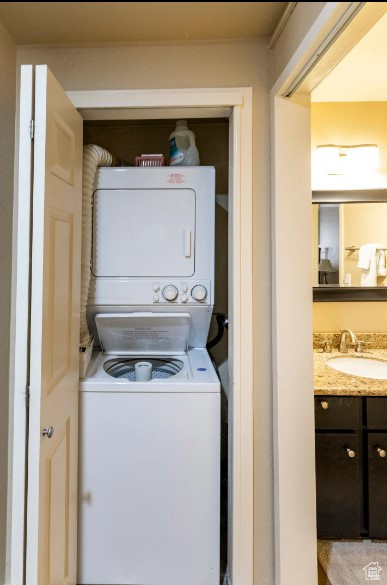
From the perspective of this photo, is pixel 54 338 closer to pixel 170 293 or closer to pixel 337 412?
pixel 170 293

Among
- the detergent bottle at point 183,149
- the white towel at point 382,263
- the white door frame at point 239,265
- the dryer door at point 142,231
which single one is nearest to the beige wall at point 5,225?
the white door frame at point 239,265

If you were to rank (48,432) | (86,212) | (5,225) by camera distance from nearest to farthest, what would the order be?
(48,432) → (5,225) → (86,212)

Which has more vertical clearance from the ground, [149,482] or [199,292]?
[199,292]

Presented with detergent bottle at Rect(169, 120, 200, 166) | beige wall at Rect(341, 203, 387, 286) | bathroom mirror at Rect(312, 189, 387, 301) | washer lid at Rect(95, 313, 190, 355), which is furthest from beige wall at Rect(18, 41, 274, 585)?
beige wall at Rect(341, 203, 387, 286)

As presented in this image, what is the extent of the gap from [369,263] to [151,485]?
1.84 meters

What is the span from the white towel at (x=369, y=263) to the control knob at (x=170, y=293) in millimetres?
1286

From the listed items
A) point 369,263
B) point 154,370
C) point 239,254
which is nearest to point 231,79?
point 239,254

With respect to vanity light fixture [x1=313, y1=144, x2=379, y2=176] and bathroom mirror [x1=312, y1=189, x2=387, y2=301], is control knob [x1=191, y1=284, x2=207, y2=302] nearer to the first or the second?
bathroom mirror [x1=312, y1=189, x2=387, y2=301]

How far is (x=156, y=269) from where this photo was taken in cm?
172

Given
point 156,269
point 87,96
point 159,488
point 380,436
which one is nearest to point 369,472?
point 380,436

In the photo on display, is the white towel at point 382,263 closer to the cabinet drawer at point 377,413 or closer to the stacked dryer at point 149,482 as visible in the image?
the cabinet drawer at point 377,413

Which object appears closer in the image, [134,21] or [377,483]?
[134,21]

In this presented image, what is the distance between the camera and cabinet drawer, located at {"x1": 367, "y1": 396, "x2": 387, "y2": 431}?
1.67 meters

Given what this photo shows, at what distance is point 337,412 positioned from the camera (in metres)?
1.69
